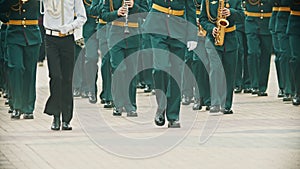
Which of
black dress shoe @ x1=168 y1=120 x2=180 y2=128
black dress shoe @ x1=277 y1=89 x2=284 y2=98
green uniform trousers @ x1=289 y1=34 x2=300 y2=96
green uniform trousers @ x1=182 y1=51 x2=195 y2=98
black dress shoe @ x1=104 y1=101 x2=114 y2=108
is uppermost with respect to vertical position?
green uniform trousers @ x1=289 y1=34 x2=300 y2=96

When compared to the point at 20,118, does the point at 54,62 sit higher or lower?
higher

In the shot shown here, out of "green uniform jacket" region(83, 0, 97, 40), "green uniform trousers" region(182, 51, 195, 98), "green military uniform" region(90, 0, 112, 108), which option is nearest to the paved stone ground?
"green military uniform" region(90, 0, 112, 108)

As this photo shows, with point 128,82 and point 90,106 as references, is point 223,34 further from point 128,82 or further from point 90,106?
point 90,106

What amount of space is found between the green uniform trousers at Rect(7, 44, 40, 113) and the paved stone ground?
0.31 meters

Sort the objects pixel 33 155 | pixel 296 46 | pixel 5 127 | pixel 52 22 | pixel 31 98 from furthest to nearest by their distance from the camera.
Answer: pixel 296 46 → pixel 31 98 → pixel 5 127 → pixel 52 22 → pixel 33 155

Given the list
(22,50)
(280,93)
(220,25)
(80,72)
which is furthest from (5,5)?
(280,93)

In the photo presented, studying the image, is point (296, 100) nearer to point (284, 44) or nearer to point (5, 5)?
point (284, 44)

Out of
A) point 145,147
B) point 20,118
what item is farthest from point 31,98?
point 145,147

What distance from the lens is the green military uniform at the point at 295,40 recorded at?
15547 millimetres

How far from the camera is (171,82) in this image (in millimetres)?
12648

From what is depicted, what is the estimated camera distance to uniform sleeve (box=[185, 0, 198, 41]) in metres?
12.9

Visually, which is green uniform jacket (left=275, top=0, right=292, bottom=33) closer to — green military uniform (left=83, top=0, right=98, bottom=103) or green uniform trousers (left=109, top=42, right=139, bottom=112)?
green uniform trousers (left=109, top=42, right=139, bottom=112)

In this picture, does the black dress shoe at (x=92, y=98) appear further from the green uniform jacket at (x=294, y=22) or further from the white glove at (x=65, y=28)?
the white glove at (x=65, y=28)

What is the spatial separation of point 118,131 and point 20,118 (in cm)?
229
